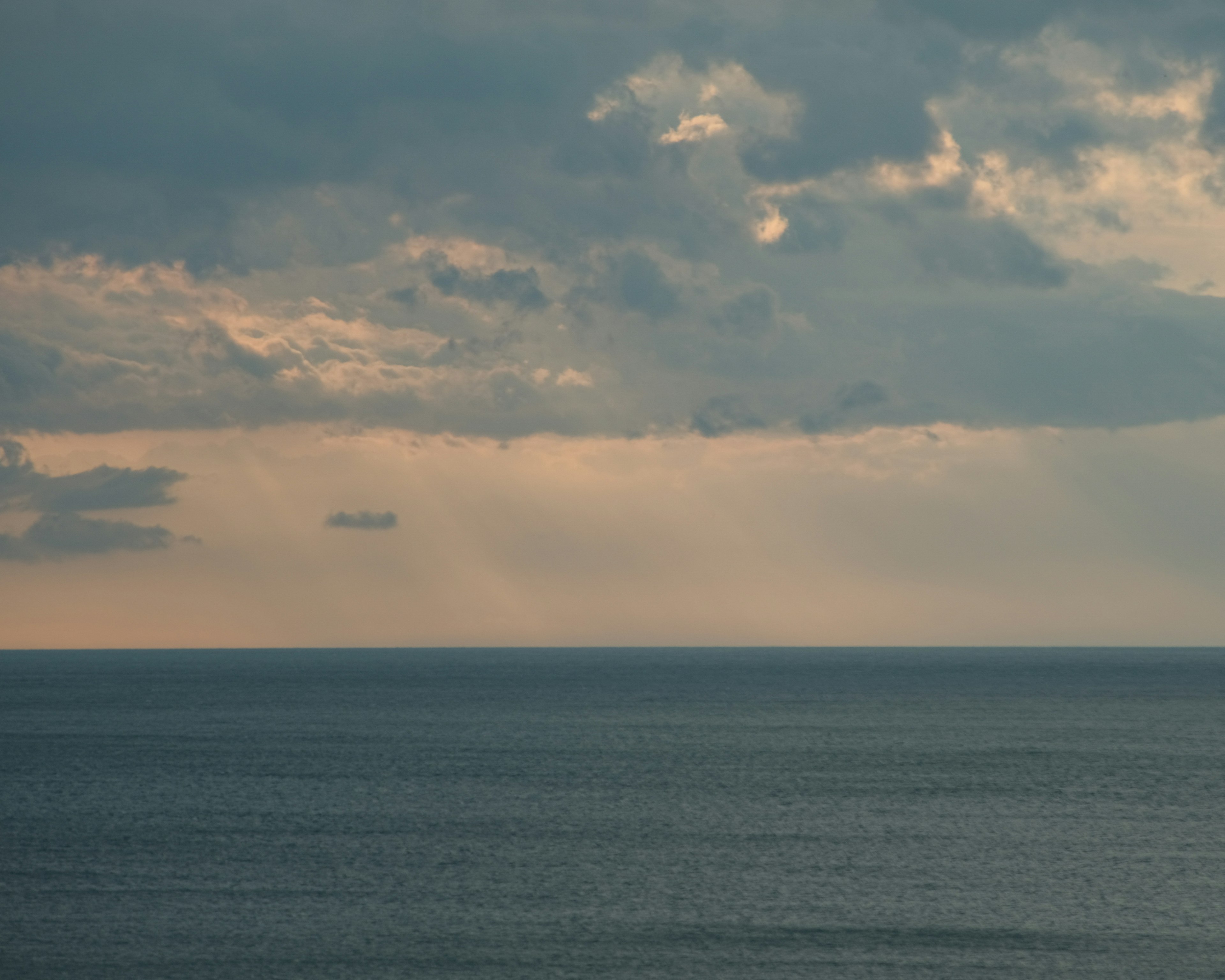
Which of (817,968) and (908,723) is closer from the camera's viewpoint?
(817,968)

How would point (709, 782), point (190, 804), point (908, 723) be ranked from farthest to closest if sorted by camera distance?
1. point (908, 723)
2. point (709, 782)
3. point (190, 804)

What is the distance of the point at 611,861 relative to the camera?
205ft

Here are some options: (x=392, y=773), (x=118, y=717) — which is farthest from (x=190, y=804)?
(x=118, y=717)

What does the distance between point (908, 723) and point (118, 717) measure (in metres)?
95.2

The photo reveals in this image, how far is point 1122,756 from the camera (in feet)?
359

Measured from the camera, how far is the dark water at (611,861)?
153ft

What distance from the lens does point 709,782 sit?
9188cm

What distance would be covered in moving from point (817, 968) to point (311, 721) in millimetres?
116730

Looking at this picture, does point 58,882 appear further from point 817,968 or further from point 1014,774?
point 1014,774

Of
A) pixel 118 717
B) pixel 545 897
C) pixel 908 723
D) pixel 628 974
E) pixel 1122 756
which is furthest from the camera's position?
pixel 118 717

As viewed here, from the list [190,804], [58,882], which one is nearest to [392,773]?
[190,804]

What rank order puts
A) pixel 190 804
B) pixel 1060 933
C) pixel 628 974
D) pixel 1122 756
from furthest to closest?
pixel 1122 756, pixel 190 804, pixel 1060 933, pixel 628 974

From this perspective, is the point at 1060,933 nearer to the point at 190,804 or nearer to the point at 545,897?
the point at 545,897

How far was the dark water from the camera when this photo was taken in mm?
46781
